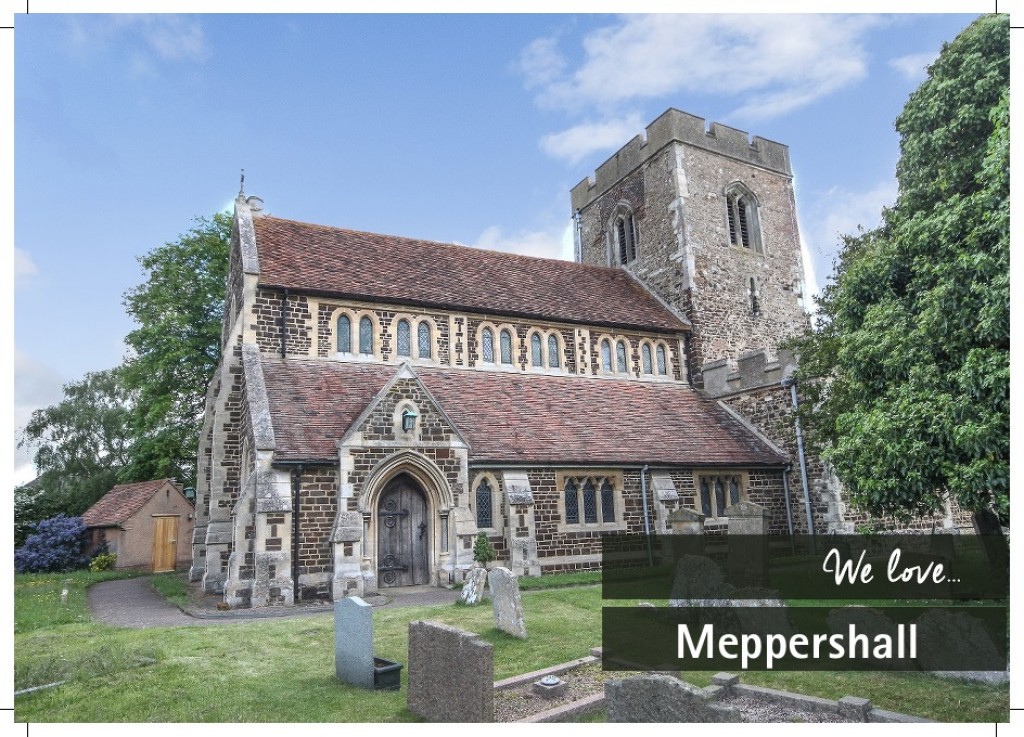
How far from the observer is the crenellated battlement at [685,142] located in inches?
1064

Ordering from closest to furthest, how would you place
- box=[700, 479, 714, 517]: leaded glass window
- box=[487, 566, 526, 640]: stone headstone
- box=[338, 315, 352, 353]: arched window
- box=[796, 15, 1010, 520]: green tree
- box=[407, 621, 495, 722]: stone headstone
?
box=[407, 621, 495, 722]: stone headstone, box=[796, 15, 1010, 520]: green tree, box=[487, 566, 526, 640]: stone headstone, box=[338, 315, 352, 353]: arched window, box=[700, 479, 714, 517]: leaded glass window

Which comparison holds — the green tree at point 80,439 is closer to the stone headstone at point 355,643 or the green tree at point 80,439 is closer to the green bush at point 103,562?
the green bush at point 103,562

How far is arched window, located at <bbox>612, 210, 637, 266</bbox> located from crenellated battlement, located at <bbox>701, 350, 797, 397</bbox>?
22.7 ft

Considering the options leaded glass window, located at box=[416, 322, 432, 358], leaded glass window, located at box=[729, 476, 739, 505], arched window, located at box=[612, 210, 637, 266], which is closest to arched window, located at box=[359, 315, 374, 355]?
leaded glass window, located at box=[416, 322, 432, 358]

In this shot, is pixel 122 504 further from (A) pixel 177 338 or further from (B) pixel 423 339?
(B) pixel 423 339

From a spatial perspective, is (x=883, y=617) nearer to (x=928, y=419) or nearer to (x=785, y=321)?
(x=928, y=419)

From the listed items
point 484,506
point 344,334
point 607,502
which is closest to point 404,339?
point 344,334

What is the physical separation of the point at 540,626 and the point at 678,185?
1990 cm

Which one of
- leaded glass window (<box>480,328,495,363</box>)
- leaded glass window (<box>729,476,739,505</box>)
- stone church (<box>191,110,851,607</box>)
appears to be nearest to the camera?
stone church (<box>191,110,851,607</box>)

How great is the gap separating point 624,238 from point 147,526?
74.6ft

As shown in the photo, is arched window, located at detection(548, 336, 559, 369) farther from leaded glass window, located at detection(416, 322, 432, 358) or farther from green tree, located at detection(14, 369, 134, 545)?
green tree, located at detection(14, 369, 134, 545)

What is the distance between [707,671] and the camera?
7.77 meters

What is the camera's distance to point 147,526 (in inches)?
1089

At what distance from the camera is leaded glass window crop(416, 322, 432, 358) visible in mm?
19844
